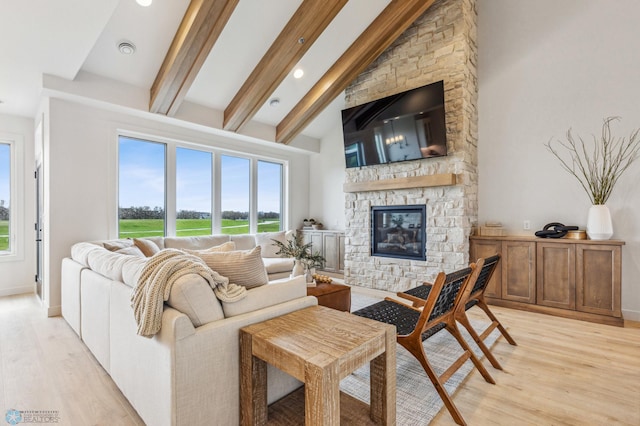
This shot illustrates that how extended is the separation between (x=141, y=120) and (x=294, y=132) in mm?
2466

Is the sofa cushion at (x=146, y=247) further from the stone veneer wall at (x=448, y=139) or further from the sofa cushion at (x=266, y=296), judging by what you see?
the stone veneer wall at (x=448, y=139)

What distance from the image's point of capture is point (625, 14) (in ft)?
11.6

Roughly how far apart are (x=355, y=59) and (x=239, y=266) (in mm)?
3837

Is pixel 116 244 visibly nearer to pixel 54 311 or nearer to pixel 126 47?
pixel 54 311

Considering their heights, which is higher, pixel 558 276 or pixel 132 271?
pixel 132 271

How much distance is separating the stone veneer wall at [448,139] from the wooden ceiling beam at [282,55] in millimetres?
1491

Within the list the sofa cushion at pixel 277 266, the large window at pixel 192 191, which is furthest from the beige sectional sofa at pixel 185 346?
the large window at pixel 192 191

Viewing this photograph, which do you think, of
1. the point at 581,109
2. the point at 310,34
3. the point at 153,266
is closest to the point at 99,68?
the point at 310,34

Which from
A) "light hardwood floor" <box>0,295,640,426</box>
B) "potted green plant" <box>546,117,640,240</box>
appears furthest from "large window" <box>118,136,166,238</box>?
"potted green plant" <box>546,117,640,240</box>

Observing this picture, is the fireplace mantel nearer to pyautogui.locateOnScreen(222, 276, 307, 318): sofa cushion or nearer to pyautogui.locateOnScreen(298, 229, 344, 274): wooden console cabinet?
pyautogui.locateOnScreen(298, 229, 344, 274): wooden console cabinet

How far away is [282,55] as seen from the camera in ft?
13.2

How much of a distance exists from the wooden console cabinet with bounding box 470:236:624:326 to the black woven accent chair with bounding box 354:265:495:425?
2.08 m

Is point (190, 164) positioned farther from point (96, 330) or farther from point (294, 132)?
point (96, 330)

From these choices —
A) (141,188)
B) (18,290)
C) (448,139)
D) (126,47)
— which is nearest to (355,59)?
(448,139)
